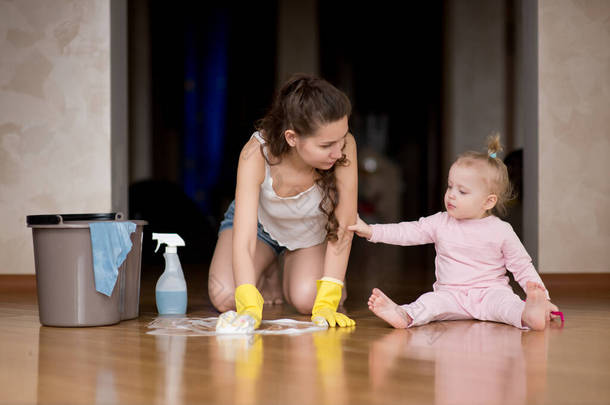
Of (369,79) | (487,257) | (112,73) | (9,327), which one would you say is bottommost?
(9,327)

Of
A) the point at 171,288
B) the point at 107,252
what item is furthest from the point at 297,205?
the point at 107,252

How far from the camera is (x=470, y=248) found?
2.08 meters

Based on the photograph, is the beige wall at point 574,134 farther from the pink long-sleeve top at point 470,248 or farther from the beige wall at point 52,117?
the beige wall at point 52,117

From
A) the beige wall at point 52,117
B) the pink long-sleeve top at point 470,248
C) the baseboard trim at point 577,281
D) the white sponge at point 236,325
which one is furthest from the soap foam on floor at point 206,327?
the baseboard trim at point 577,281

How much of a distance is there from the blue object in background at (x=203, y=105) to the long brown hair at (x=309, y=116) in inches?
214

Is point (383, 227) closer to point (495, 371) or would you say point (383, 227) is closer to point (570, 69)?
point (495, 371)

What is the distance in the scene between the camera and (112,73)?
2.85 meters

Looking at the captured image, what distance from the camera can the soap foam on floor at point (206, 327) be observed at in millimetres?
1786

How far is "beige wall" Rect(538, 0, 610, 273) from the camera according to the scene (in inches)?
115

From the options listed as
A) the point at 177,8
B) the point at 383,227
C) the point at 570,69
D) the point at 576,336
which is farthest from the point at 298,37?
the point at 576,336

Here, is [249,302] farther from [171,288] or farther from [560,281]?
[560,281]

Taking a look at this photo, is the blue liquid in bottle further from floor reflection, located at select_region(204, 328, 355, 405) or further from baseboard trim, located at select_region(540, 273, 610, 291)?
baseboard trim, located at select_region(540, 273, 610, 291)

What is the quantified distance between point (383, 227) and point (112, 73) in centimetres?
142

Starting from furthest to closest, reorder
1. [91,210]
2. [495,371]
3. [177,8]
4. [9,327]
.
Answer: [177,8]
[91,210]
[9,327]
[495,371]
